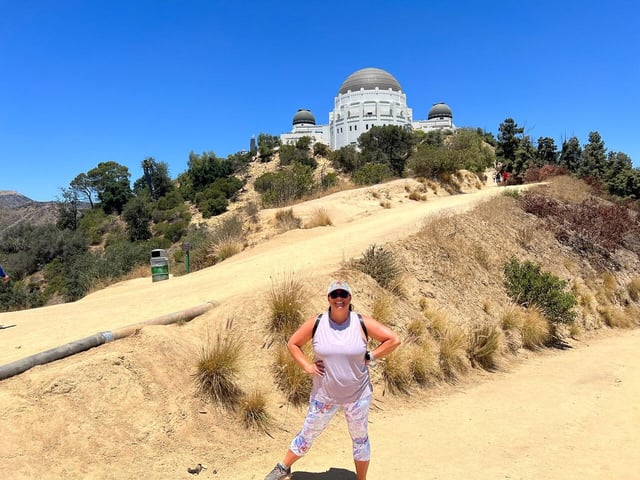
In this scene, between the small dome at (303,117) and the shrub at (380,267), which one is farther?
the small dome at (303,117)

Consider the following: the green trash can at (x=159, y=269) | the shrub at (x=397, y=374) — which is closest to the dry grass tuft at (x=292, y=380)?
the shrub at (x=397, y=374)

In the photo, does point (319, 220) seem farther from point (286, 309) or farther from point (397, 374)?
point (397, 374)

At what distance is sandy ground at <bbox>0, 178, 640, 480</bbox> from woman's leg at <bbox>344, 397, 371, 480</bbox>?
84cm

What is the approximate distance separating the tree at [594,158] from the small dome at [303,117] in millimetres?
68663

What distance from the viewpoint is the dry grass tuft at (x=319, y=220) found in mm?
16219

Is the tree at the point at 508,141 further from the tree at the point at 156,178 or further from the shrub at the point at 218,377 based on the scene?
the tree at the point at 156,178

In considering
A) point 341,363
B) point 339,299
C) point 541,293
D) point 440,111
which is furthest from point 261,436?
point 440,111

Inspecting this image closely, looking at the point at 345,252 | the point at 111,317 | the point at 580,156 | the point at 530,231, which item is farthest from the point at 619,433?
the point at 580,156

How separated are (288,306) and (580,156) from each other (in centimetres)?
2849

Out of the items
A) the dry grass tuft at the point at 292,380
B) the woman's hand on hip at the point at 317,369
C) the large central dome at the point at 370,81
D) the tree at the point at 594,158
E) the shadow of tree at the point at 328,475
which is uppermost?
the large central dome at the point at 370,81

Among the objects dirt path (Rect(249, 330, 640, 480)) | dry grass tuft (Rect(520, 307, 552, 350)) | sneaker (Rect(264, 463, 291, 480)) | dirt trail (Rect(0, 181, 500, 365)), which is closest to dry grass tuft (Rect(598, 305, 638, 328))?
dry grass tuft (Rect(520, 307, 552, 350))

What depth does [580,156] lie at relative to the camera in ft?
95.0

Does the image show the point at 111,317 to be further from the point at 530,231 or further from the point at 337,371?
the point at 530,231

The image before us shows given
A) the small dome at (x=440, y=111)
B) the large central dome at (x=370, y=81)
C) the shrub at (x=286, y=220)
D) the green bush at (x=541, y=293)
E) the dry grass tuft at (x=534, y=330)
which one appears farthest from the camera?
the small dome at (x=440, y=111)
